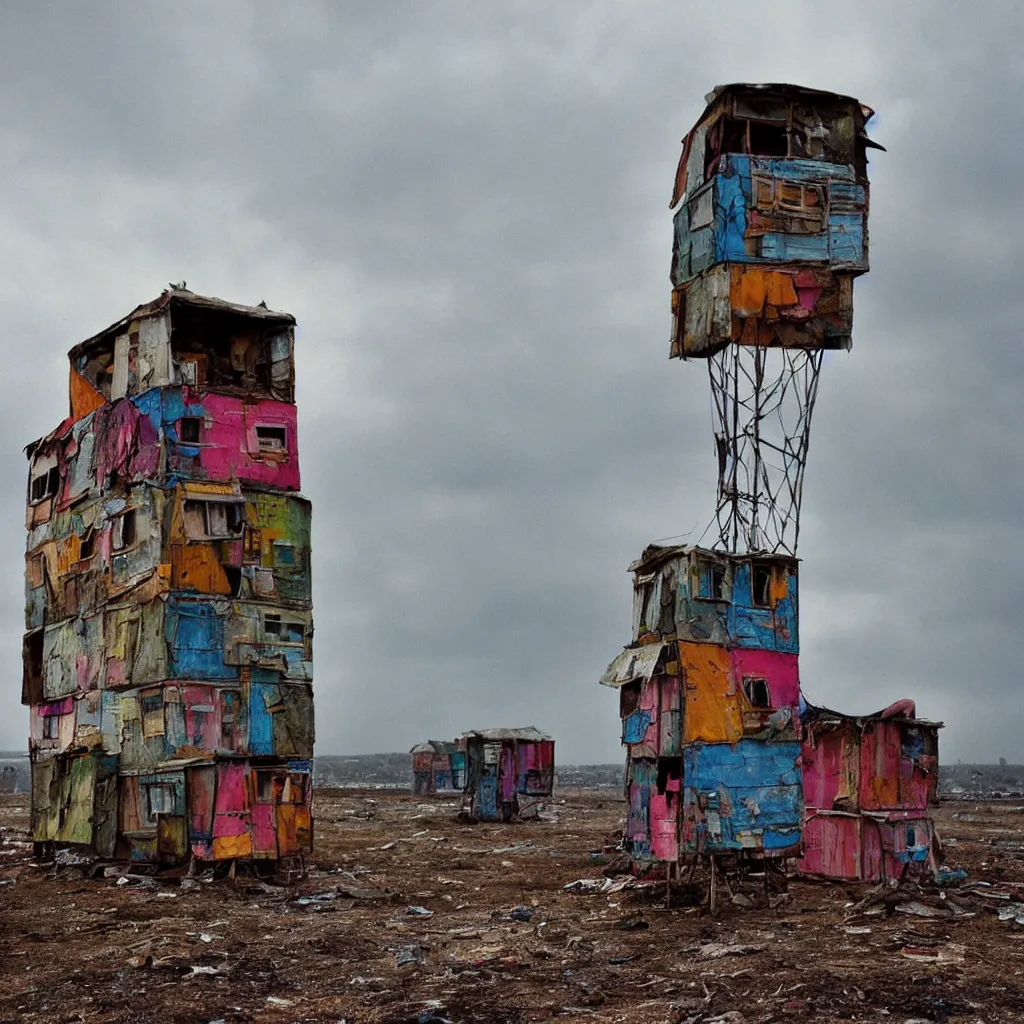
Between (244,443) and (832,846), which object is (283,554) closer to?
(244,443)

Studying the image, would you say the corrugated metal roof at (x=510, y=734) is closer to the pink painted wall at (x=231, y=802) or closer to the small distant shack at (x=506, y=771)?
the small distant shack at (x=506, y=771)

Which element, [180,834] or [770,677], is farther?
[180,834]

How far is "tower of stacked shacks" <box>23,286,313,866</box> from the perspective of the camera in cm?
2397

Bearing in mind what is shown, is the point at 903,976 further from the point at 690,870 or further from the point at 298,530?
the point at 298,530

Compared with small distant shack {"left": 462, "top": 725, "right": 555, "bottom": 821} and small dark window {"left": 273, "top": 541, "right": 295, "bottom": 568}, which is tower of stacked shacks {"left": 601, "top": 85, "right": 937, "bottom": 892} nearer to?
small dark window {"left": 273, "top": 541, "right": 295, "bottom": 568}

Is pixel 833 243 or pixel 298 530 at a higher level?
pixel 833 243

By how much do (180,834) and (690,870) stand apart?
956cm

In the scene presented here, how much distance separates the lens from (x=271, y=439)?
2588cm

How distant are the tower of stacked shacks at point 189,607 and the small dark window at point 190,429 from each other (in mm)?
27

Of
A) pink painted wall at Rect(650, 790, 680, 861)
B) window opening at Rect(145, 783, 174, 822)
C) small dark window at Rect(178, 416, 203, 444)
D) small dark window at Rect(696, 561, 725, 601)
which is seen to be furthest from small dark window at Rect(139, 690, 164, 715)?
small dark window at Rect(696, 561, 725, 601)

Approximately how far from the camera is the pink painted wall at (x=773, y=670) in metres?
19.9

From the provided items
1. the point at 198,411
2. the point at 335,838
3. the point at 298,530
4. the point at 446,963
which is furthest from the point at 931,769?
the point at 335,838

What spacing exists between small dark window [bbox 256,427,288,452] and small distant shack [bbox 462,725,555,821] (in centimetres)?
1809

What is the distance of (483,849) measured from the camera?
3098cm
